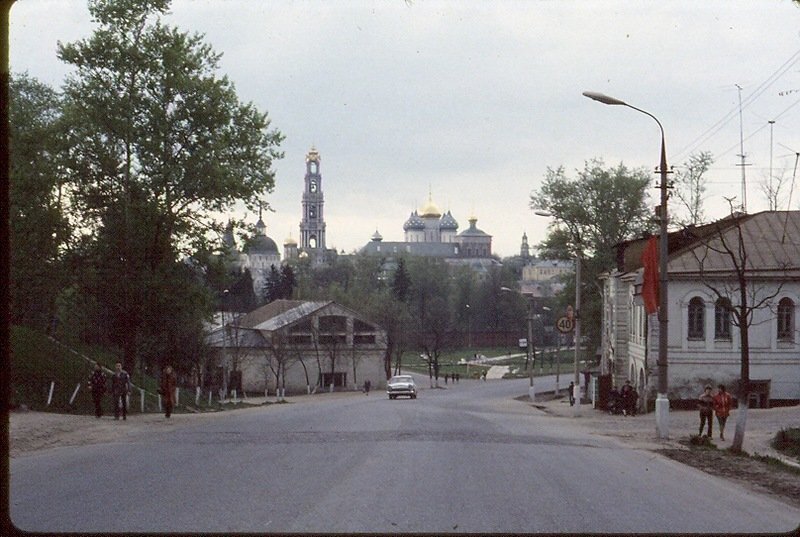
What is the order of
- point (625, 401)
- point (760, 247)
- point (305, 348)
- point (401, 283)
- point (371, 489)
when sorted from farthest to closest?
point (401, 283), point (305, 348), point (625, 401), point (760, 247), point (371, 489)

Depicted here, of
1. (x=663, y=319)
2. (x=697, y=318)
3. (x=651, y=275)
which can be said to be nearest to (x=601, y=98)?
(x=663, y=319)

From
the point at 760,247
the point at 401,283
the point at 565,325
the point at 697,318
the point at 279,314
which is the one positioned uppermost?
the point at 401,283

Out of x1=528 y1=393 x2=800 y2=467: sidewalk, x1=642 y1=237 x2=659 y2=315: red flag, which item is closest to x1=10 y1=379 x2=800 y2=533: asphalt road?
x1=528 y1=393 x2=800 y2=467: sidewalk

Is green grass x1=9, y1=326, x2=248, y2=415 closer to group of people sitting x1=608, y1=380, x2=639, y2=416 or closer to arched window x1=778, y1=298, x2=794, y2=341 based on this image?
group of people sitting x1=608, y1=380, x2=639, y2=416

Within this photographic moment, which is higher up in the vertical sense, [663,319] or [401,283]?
[401,283]

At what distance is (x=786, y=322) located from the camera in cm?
4297

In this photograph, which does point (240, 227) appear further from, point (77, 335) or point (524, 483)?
point (524, 483)

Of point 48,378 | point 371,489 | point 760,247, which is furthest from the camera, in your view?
point 760,247

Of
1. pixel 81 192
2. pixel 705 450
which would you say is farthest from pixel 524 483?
pixel 81 192

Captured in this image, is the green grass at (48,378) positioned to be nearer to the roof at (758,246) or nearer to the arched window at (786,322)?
the roof at (758,246)

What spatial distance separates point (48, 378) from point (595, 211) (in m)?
38.4

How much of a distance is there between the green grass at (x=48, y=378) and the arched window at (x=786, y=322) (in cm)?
2270

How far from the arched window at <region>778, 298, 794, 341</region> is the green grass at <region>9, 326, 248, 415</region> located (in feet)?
74.5

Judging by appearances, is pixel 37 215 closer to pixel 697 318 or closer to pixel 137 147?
pixel 137 147
